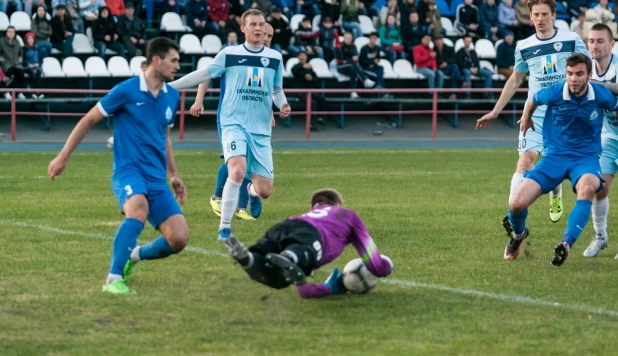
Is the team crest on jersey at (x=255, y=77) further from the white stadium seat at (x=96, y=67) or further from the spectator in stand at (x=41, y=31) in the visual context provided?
the white stadium seat at (x=96, y=67)

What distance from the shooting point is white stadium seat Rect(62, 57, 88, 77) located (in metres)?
24.2

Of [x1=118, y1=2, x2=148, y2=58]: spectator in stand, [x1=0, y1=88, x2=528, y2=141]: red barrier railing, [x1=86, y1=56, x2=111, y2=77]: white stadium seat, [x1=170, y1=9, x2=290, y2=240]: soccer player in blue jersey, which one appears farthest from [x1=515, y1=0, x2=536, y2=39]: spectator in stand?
[x1=170, y1=9, x2=290, y2=240]: soccer player in blue jersey

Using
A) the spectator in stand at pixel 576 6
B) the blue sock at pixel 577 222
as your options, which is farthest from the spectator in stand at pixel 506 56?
the blue sock at pixel 577 222

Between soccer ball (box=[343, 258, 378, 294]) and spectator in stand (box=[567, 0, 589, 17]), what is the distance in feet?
79.7

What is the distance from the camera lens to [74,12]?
24891 millimetres

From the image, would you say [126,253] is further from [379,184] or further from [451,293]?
[379,184]

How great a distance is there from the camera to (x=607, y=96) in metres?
8.72

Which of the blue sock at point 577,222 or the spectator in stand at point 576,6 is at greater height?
the spectator in stand at point 576,6

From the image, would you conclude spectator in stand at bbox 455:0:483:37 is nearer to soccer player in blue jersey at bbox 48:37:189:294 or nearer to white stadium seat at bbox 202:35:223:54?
white stadium seat at bbox 202:35:223:54

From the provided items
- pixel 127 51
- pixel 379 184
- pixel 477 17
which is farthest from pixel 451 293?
pixel 477 17

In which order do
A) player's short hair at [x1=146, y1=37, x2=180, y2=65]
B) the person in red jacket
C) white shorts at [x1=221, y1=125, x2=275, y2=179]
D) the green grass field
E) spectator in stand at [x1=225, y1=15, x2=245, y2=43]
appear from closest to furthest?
the green grass field < player's short hair at [x1=146, y1=37, x2=180, y2=65] < white shorts at [x1=221, y1=125, x2=275, y2=179] < spectator in stand at [x1=225, y1=15, x2=245, y2=43] < the person in red jacket

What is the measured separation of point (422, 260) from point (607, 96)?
2.05 metres

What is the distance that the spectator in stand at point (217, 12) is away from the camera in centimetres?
2611

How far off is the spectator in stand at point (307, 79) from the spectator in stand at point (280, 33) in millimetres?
788
